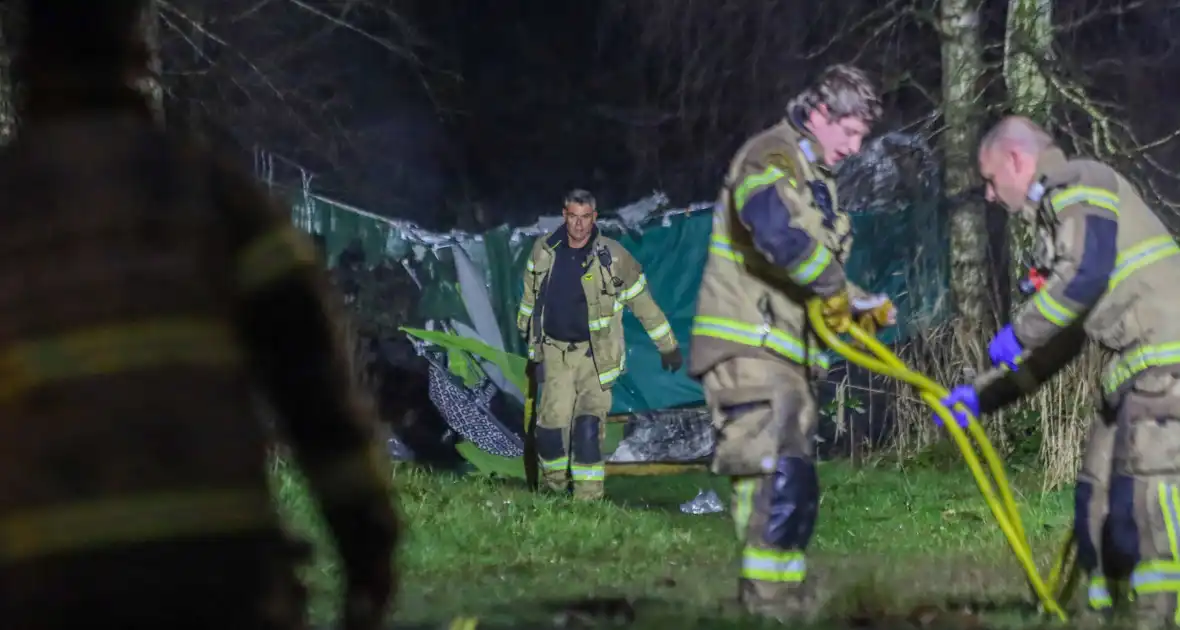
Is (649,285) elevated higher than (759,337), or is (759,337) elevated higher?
(649,285)

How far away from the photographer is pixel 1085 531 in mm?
5207

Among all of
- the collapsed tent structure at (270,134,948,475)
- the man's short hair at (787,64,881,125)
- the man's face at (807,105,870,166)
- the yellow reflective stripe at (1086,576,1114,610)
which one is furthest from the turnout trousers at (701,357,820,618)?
the collapsed tent structure at (270,134,948,475)

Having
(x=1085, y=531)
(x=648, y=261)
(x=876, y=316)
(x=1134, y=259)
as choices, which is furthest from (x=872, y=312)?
(x=648, y=261)

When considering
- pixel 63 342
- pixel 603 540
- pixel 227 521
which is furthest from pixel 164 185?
pixel 603 540

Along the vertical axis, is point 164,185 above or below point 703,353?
above

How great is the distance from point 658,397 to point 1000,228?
410 centimetres

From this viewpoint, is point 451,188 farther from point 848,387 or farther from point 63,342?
point 63,342

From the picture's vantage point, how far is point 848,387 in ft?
38.6

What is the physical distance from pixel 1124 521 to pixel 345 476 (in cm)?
385

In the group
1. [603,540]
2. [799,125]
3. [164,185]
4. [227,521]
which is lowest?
[603,540]

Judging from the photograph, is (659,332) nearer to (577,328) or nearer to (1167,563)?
(577,328)

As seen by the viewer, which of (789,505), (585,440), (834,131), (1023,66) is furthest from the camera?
(1023,66)

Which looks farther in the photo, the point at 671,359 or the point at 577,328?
the point at 671,359

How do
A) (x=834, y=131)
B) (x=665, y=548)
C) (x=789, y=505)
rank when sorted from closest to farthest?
(x=789, y=505) → (x=834, y=131) → (x=665, y=548)
